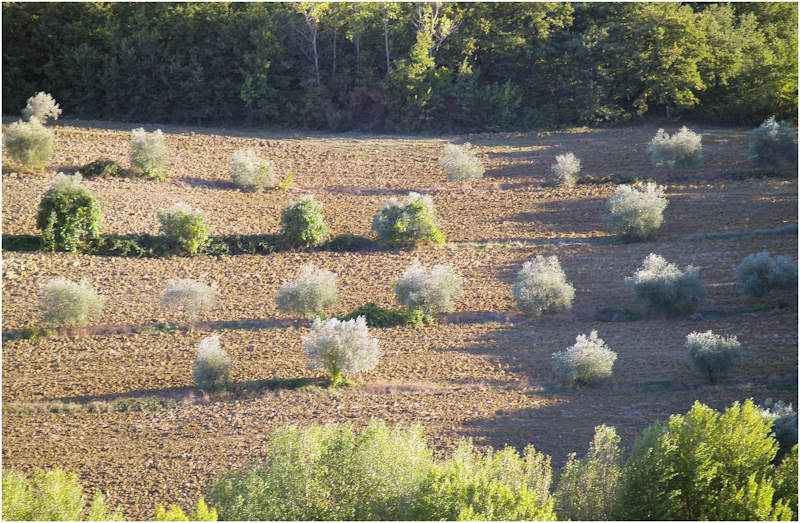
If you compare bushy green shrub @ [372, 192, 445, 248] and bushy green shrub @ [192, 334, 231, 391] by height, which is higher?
bushy green shrub @ [372, 192, 445, 248]

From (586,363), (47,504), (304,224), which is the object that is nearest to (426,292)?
(586,363)

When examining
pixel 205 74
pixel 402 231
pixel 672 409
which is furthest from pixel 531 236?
pixel 205 74

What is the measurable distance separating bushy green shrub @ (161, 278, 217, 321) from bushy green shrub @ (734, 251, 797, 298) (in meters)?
9.81

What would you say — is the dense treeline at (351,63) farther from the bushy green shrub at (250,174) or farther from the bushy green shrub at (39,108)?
the bushy green shrub at (250,174)

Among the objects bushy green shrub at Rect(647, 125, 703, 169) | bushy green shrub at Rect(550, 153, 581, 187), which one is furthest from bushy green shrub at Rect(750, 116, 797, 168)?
bushy green shrub at Rect(550, 153, 581, 187)

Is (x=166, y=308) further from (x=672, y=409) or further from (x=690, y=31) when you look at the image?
(x=690, y=31)

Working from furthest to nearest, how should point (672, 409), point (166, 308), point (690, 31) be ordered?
point (690, 31) < point (166, 308) < point (672, 409)

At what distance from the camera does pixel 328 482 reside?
6094mm

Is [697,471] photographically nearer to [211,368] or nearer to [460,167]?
[211,368]

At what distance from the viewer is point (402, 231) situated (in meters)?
16.2

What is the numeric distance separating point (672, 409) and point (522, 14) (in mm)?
23909

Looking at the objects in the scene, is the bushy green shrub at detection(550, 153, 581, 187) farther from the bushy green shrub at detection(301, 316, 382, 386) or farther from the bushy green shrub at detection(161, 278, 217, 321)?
the bushy green shrub at detection(301, 316, 382, 386)

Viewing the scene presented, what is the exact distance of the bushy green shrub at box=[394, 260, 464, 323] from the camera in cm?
1256

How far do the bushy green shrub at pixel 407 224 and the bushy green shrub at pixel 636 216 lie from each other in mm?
4107
